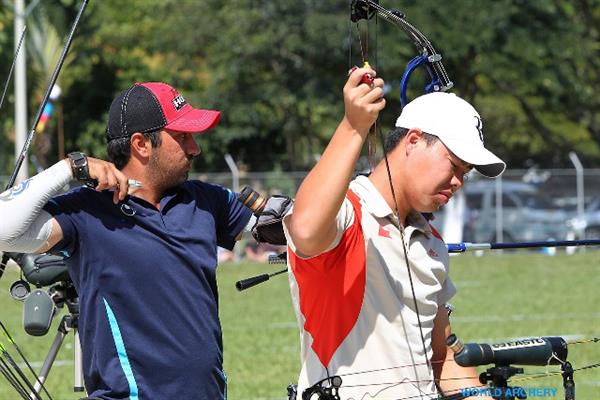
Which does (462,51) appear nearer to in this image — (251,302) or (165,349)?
(251,302)

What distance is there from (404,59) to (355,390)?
34829 mm

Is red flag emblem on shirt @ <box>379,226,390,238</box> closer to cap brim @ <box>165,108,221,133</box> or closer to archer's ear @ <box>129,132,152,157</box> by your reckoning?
cap brim @ <box>165,108,221,133</box>

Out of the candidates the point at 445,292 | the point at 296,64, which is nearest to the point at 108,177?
the point at 445,292

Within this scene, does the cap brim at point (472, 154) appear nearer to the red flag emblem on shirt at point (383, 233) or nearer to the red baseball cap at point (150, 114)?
the red flag emblem on shirt at point (383, 233)

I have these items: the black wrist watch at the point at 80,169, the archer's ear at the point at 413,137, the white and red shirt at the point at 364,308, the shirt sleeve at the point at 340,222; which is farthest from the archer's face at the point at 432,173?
the black wrist watch at the point at 80,169

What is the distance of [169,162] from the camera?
15.3ft

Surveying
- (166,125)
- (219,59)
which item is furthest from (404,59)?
(166,125)

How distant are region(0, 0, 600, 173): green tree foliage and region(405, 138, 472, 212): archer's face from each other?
3103 centimetres

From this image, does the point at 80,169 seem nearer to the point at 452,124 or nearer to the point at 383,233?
the point at 383,233

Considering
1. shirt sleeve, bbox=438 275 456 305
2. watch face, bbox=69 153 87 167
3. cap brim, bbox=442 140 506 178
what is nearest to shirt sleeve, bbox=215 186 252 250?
watch face, bbox=69 153 87 167

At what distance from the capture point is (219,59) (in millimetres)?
39469

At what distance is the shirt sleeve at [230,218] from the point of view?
492cm

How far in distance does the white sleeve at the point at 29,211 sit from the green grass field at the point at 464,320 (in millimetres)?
2202

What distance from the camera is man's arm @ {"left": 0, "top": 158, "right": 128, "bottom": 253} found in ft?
13.8
